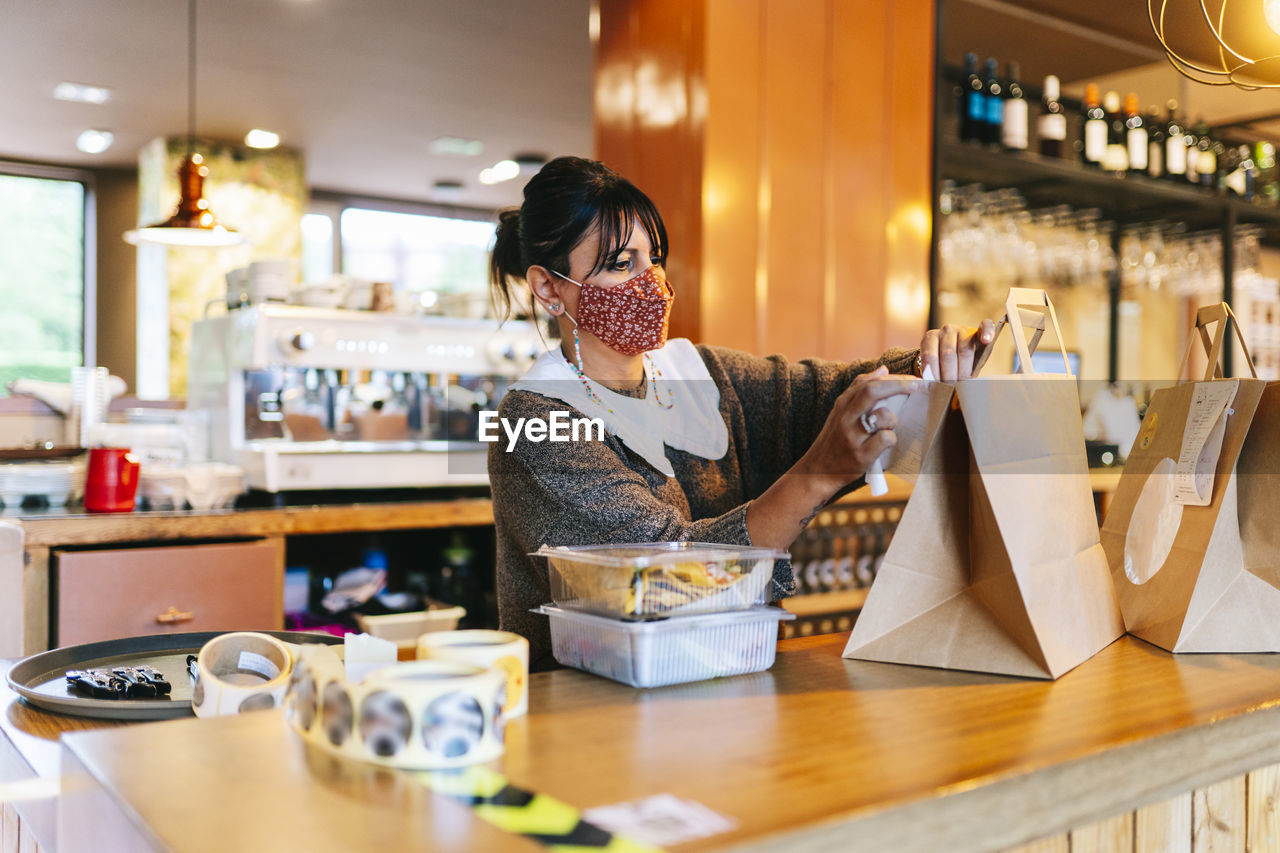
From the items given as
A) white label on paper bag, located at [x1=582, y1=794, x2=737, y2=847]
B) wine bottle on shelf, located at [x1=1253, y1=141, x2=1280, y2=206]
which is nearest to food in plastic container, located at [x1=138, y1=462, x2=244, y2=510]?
white label on paper bag, located at [x1=582, y1=794, x2=737, y2=847]

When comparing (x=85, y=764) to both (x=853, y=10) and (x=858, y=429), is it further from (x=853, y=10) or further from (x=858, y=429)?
(x=853, y=10)

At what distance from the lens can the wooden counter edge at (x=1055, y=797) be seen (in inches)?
24.1

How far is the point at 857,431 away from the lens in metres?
1.11

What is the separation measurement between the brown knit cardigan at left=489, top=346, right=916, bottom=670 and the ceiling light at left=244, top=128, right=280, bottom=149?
574 centimetres

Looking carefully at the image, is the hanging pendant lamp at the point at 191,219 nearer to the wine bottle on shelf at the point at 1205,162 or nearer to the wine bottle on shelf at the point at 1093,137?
the wine bottle on shelf at the point at 1093,137

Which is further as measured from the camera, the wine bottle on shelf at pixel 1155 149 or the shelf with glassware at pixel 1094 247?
the wine bottle on shelf at pixel 1155 149

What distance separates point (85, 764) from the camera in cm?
73

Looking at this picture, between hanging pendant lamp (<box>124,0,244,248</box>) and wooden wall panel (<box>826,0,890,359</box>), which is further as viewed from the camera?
hanging pendant lamp (<box>124,0,244,248</box>)

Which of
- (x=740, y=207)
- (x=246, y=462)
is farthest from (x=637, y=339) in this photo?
(x=246, y=462)

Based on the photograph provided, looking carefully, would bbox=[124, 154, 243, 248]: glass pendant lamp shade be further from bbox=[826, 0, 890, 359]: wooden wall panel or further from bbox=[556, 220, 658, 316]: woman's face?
bbox=[556, 220, 658, 316]: woman's face

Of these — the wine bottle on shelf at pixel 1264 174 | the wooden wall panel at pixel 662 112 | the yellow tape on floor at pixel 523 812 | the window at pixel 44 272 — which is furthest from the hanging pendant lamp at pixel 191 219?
the wine bottle on shelf at pixel 1264 174

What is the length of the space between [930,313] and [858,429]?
2.41 m

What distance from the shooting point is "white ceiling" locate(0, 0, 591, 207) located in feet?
15.2

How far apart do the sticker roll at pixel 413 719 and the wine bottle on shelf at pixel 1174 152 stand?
4.12 metres
